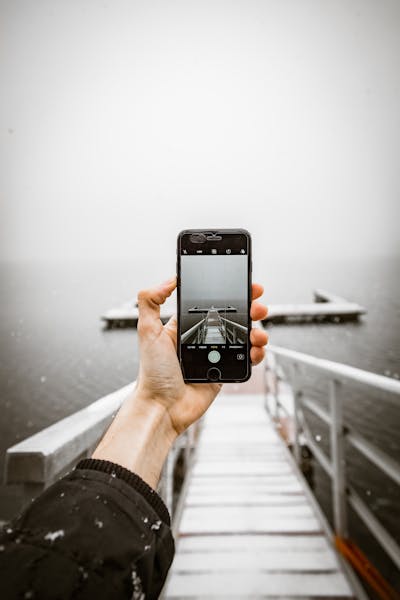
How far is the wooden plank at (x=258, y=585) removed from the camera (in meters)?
1.63

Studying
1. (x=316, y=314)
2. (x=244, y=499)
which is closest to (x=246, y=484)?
(x=244, y=499)

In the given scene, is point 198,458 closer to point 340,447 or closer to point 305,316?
point 340,447

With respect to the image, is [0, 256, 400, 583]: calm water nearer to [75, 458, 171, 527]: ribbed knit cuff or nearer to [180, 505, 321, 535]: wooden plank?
[180, 505, 321, 535]: wooden plank

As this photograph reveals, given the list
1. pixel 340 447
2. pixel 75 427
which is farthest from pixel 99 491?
pixel 340 447

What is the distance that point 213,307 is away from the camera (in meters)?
1.29

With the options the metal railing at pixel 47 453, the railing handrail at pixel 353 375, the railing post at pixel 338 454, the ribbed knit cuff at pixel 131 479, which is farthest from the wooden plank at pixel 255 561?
the ribbed knit cuff at pixel 131 479

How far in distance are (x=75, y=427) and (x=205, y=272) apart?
0.72 meters

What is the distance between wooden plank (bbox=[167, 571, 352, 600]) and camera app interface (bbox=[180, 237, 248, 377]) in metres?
1.23

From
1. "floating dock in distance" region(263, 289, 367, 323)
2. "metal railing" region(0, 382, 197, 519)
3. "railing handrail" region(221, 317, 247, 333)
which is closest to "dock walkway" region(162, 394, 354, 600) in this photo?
"metal railing" region(0, 382, 197, 519)

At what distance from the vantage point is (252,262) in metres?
1.34

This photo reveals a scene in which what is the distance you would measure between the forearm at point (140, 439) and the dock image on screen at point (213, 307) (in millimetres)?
295

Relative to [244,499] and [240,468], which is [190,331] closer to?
[244,499]

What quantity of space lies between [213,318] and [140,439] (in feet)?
1.71

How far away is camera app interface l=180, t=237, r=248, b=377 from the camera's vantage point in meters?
1.29
